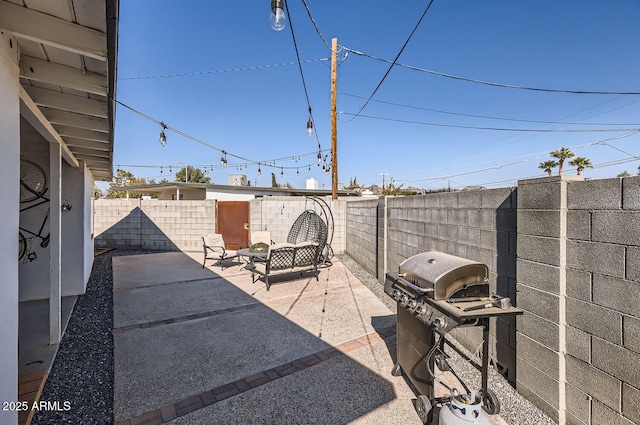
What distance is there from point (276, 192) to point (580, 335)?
53.0 feet

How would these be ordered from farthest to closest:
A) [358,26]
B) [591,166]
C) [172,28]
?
[591,166], [358,26], [172,28]

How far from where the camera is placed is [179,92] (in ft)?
32.7

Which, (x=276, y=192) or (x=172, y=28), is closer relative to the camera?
(x=172, y=28)

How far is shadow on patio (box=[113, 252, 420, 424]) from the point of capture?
2092 millimetres

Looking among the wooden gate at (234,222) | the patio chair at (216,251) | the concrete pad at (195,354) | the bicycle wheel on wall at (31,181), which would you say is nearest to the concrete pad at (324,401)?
the concrete pad at (195,354)

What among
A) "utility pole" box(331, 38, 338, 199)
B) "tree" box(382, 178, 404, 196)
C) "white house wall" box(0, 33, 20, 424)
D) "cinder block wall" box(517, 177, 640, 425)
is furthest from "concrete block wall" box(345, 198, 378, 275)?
"tree" box(382, 178, 404, 196)

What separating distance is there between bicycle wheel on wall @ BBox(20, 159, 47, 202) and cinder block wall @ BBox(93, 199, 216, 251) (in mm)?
5168

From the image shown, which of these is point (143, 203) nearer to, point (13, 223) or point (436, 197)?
point (13, 223)

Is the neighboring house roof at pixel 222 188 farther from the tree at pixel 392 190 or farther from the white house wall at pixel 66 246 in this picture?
the white house wall at pixel 66 246

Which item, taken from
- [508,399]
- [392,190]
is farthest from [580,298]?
[392,190]

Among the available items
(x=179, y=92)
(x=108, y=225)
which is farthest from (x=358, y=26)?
(x=108, y=225)

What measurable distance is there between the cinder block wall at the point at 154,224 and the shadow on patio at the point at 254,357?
14.7 feet

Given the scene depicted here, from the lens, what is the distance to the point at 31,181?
174 inches

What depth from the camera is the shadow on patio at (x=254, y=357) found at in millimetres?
2092
